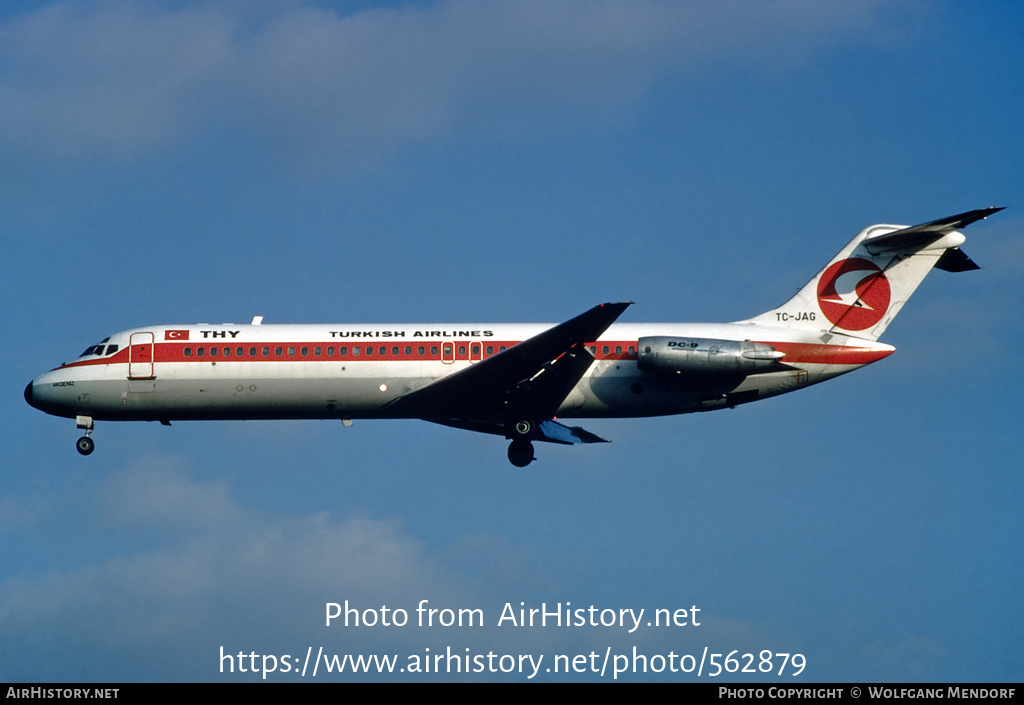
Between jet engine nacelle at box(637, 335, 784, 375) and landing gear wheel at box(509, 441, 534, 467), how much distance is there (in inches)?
184

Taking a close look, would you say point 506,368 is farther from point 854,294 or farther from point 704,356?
point 854,294

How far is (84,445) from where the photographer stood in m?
35.5

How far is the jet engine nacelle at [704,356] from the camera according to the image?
108ft

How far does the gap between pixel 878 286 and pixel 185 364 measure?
19.8 metres

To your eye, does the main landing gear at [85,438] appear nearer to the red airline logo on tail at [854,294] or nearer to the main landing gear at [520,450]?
the main landing gear at [520,450]

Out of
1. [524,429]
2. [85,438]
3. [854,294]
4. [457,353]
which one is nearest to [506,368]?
[457,353]

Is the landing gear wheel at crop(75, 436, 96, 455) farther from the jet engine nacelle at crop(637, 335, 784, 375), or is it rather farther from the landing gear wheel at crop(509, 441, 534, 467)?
the jet engine nacelle at crop(637, 335, 784, 375)

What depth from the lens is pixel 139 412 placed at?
1390 inches

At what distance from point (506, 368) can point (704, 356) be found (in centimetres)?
529

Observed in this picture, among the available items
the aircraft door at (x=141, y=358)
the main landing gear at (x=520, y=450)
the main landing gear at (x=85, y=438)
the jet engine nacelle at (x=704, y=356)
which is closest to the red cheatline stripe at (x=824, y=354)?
the jet engine nacelle at (x=704, y=356)

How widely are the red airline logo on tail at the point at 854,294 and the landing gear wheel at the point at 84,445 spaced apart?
2134 centimetres

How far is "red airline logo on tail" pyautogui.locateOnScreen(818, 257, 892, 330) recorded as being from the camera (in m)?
34.8

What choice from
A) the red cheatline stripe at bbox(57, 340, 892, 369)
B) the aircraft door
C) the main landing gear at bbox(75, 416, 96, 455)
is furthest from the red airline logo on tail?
the main landing gear at bbox(75, 416, 96, 455)
